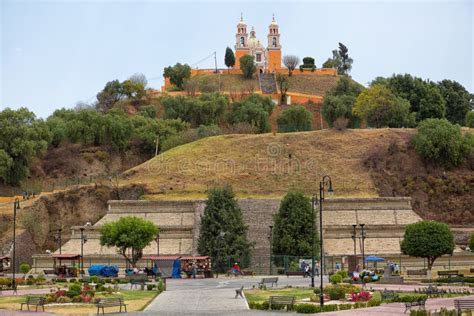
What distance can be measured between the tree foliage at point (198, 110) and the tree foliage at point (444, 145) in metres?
30.8

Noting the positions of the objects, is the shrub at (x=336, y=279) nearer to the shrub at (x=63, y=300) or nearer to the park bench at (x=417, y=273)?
the park bench at (x=417, y=273)

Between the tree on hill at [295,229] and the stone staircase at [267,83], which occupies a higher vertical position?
the stone staircase at [267,83]

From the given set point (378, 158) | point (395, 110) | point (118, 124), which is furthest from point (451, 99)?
point (118, 124)

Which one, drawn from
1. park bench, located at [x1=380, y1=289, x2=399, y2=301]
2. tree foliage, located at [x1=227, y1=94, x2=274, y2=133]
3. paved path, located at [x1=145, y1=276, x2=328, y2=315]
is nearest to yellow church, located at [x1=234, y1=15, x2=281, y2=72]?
tree foliage, located at [x1=227, y1=94, x2=274, y2=133]

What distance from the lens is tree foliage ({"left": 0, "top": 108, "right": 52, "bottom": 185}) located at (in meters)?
86.2

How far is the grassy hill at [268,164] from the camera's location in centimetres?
8331

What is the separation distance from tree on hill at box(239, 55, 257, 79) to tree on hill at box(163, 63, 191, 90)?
28.2 ft

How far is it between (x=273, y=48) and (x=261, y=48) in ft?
14.9

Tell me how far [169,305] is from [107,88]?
96.3 m

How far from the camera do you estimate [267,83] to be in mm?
137750

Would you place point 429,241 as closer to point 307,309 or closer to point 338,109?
point 307,309

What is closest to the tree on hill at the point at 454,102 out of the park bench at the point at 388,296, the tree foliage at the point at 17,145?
the tree foliage at the point at 17,145

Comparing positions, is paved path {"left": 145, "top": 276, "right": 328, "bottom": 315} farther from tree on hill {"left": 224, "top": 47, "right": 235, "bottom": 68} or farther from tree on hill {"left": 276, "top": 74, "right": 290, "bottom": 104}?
tree on hill {"left": 224, "top": 47, "right": 235, "bottom": 68}

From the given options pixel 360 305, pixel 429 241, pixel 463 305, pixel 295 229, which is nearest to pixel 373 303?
pixel 360 305
